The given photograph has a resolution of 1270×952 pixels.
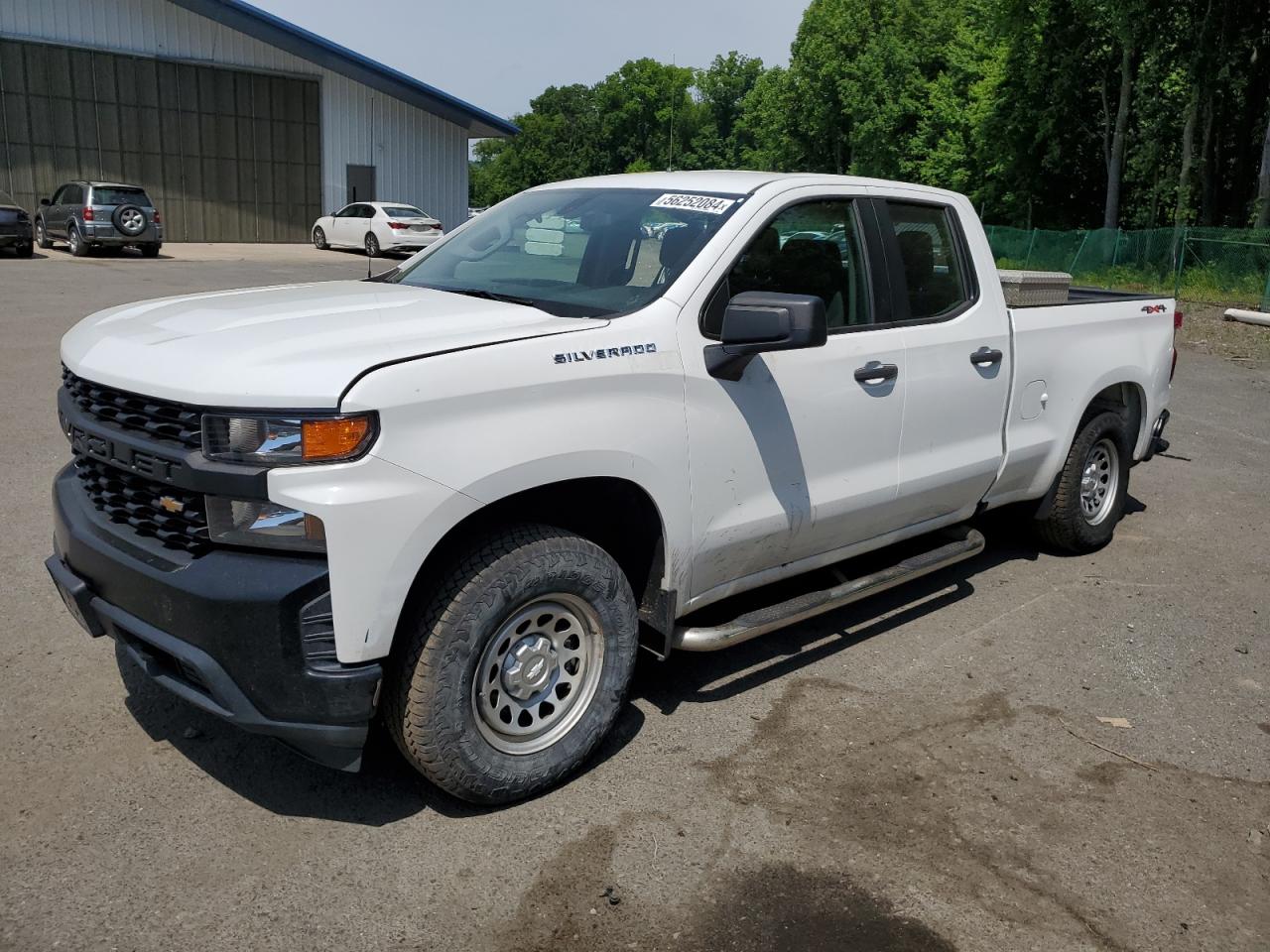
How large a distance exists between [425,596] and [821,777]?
1.55 m

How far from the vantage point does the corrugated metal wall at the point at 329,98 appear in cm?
2988

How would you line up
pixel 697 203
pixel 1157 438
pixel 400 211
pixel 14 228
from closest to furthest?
pixel 697 203 < pixel 1157 438 < pixel 14 228 < pixel 400 211

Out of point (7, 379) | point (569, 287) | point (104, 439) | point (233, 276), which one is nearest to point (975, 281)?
point (569, 287)

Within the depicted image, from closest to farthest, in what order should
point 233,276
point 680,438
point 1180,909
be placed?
point 1180,909 → point 680,438 → point 233,276

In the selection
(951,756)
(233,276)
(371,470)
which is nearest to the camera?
(371,470)

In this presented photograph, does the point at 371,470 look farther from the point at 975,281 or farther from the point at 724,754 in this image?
the point at 975,281

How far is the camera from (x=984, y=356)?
5.03 metres

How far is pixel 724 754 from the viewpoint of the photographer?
3.98m

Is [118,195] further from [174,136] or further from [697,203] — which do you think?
[697,203]

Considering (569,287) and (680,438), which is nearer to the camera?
(680,438)

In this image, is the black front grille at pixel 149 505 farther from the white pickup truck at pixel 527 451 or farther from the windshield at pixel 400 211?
the windshield at pixel 400 211

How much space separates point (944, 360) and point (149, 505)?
10.6 feet

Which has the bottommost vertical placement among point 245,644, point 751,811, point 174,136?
point 751,811

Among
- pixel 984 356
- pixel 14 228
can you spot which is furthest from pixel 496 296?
pixel 14 228
